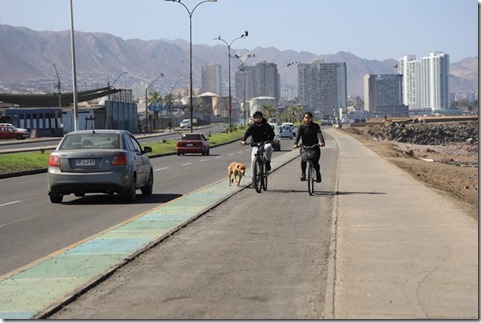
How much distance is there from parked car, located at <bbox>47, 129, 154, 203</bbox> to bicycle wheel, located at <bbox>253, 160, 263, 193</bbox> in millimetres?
3265

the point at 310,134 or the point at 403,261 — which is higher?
the point at 310,134

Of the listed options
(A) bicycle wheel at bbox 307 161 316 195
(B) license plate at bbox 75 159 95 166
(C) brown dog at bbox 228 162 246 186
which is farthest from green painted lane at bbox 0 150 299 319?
(C) brown dog at bbox 228 162 246 186

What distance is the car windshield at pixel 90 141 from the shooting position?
20219mm

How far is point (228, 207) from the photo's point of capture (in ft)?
61.0

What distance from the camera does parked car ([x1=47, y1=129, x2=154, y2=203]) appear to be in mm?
19641

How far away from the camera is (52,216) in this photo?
17.9 metres

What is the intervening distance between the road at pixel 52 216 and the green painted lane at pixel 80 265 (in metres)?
0.48

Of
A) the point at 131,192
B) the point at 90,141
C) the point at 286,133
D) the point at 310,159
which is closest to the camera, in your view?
the point at 131,192

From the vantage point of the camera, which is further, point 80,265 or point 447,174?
point 447,174

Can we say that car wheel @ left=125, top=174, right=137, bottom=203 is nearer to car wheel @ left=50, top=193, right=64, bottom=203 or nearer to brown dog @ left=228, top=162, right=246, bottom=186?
car wheel @ left=50, top=193, right=64, bottom=203

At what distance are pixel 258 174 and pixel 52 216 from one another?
6.13 m

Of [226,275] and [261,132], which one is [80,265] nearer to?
[226,275]

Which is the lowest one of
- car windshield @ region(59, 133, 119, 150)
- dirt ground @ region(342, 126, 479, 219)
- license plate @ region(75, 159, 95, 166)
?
dirt ground @ region(342, 126, 479, 219)

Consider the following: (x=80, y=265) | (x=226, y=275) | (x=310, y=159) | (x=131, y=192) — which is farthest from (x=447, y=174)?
(x=226, y=275)
